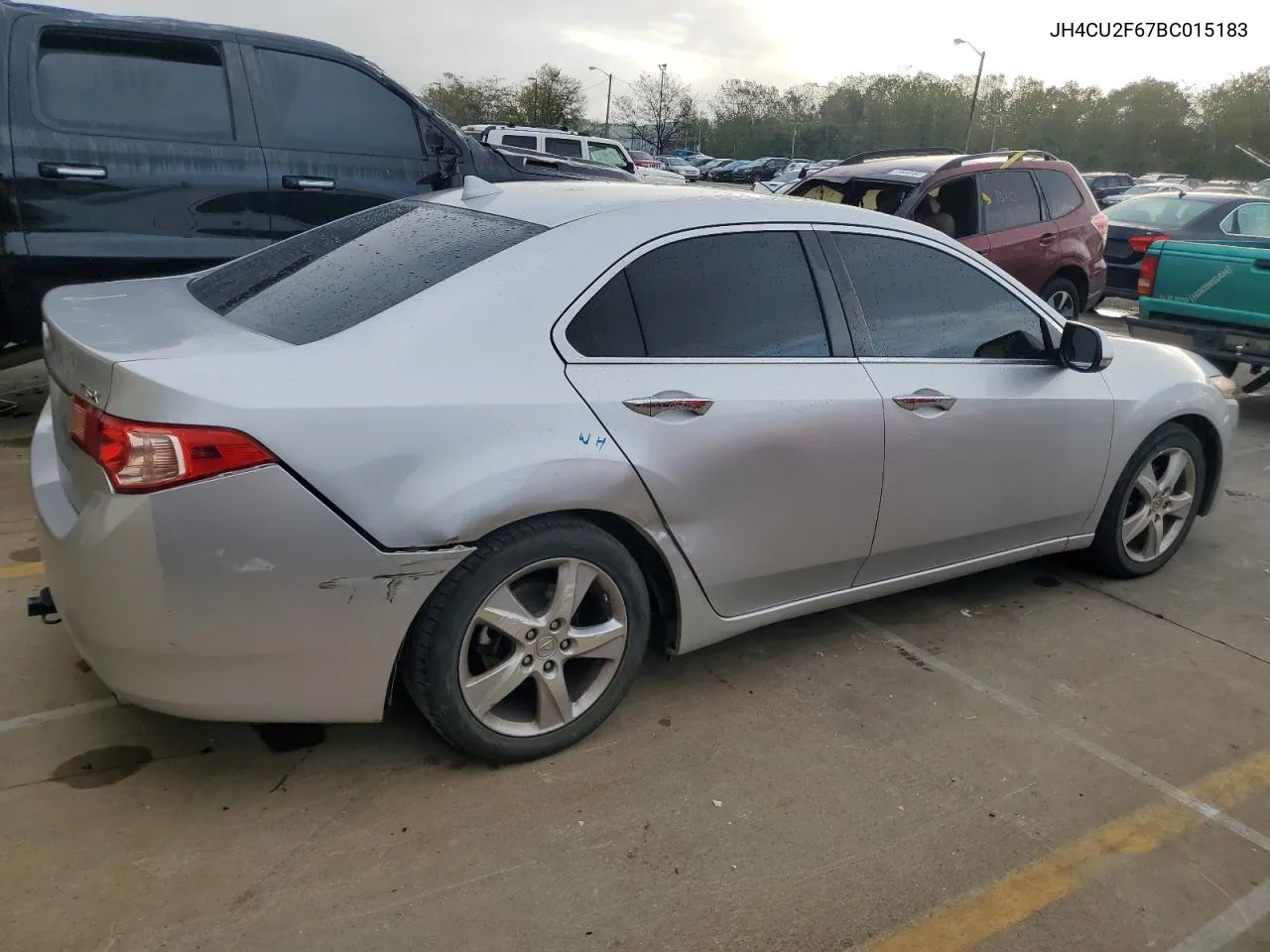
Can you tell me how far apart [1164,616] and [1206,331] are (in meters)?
4.06

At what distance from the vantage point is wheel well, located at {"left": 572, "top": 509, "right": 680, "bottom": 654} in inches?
108

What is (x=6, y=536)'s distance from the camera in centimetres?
403

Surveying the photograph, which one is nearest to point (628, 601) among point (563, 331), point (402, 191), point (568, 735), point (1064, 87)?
point (568, 735)

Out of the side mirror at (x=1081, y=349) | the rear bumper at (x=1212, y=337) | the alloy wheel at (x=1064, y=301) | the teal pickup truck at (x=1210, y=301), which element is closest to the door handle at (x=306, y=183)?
the side mirror at (x=1081, y=349)

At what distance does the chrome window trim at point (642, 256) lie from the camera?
267 cm

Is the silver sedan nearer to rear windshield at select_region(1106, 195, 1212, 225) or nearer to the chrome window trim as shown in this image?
the chrome window trim

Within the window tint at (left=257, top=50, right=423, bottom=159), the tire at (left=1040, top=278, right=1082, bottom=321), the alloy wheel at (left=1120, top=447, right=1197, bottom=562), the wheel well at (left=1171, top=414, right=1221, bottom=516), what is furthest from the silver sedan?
the tire at (left=1040, top=278, right=1082, bottom=321)

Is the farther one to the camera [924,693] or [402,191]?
[402,191]

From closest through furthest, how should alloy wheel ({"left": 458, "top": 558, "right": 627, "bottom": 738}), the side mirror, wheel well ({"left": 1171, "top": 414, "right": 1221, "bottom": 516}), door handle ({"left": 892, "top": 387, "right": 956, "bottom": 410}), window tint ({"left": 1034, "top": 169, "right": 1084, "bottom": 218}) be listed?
alloy wheel ({"left": 458, "top": 558, "right": 627, "bottom": 738})
door handle ({"left": 892, "top": 387, "right": 956, "bottom": 410})
the side mirror
wheel well ({"left": 1171, "top": 414, "right": 1221, "bottom": 516})
window tint ({"left": 1034, "top": 169, "right": 1084, "bottom": 218})

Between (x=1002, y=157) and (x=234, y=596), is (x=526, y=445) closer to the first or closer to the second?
(x=234, y=596)

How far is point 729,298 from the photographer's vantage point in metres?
3.04

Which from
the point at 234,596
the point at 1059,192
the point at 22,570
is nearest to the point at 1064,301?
the point at 1059,192

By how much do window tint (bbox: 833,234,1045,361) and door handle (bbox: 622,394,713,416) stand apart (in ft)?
2.37

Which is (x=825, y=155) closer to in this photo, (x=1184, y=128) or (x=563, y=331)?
(x=1184, y=128)
